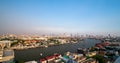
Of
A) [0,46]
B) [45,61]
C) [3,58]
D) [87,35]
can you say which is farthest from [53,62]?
[87,35]

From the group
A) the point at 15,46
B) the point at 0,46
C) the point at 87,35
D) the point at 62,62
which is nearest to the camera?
the point at 62,62

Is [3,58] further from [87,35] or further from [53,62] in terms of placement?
[87,35]

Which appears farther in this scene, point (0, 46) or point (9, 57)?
point (0, 46)

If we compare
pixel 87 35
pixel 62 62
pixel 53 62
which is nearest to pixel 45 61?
pixel 53 62

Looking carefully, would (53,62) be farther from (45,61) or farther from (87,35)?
(87,35)

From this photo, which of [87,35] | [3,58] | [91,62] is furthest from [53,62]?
[87,35]

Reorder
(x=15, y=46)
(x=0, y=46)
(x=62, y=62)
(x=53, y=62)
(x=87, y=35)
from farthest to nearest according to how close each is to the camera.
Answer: (x=87, y=35) < (x=15, y=46) < (x=0, y=46) < (x=53, y=62) < (x=62, y=62)

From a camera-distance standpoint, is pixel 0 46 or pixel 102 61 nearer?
pixel 102 61

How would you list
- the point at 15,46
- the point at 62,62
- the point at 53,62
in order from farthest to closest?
the point at 15,46 → the point at 53,62 → the point at 62,62
